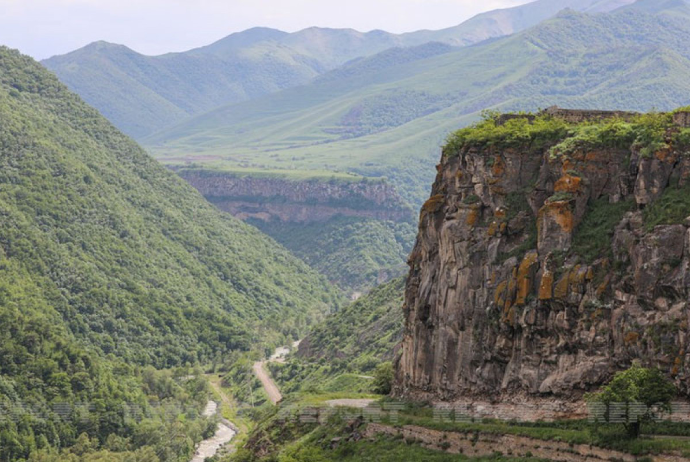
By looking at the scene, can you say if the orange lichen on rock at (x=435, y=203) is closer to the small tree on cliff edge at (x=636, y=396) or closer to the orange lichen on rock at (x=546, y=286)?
the orange lichen on rock at (x=546, y=286)

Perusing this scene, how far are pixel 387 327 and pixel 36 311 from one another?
5630 centimetres

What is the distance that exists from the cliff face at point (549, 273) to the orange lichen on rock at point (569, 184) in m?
0.08

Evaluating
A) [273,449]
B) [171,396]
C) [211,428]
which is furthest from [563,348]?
[171,396]

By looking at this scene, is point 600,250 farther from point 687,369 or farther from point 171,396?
point 171,396

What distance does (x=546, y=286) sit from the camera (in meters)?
67.1

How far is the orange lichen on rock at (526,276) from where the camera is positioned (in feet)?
226

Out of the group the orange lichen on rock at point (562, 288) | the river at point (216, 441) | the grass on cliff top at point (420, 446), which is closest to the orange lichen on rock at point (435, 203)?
the grass on cliff top at point (420, 446)

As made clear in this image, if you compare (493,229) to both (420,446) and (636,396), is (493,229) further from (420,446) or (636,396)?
(636,396)

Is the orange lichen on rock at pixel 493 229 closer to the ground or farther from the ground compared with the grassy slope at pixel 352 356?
farther from the ground

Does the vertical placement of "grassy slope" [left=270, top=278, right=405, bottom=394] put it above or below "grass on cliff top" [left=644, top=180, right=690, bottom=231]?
below

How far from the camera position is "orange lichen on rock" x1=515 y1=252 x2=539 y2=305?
68.8 m

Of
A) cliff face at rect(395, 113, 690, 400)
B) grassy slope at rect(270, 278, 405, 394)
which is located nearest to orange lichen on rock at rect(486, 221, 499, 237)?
cliff face at rect(395, 113, 690, 400)

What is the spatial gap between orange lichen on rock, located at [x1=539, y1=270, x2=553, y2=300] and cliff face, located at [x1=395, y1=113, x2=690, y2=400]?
0.18ft

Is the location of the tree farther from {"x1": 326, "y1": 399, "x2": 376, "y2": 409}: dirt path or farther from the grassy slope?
the grassy slope
